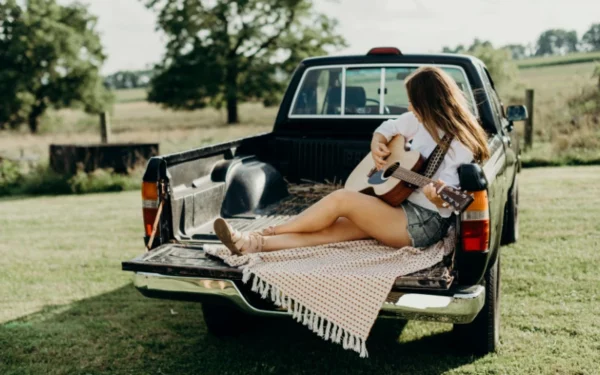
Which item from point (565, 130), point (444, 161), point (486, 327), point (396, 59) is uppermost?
point (396, 59)

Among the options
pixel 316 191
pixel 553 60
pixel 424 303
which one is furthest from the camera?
pixel 553 60

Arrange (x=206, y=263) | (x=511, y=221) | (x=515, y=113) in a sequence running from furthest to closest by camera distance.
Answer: (x=511, y=221) → (x=515, y=113) → (x=206, y=263)

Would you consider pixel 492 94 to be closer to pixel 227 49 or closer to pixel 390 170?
pixel 390 170

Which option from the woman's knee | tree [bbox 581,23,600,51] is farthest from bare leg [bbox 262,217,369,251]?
tree [bbox 581,23,600,51]

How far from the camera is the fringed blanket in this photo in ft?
9.64

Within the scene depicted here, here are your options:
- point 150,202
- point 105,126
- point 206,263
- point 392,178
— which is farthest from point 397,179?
point 105,126

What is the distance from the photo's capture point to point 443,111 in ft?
11.3

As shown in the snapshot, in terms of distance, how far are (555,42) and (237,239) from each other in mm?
53142

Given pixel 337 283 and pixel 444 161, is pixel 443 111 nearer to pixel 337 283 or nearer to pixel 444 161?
pixel 444 161

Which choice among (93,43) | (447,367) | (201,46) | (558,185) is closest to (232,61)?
(201,46)

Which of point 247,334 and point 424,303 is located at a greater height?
point 424,303

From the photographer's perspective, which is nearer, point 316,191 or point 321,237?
point 321,237

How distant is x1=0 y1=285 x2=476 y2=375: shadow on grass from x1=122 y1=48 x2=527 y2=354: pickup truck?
236 mm

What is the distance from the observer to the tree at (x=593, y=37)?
43.0m
